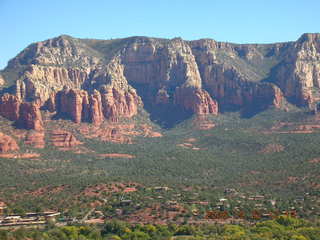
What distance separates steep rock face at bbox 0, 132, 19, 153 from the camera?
16925 centimetres

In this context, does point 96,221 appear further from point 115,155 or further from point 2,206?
point 115,155

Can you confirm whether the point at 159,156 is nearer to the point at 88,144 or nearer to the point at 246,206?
the point at 88,144

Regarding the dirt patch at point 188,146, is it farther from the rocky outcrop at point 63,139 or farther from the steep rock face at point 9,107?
the steep rock face at point 9,107

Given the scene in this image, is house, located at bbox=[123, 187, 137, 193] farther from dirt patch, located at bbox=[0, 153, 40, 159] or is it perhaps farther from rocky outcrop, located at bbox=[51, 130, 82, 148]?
rocky outcrop, located at bbox=[51, 130, 82, 148]

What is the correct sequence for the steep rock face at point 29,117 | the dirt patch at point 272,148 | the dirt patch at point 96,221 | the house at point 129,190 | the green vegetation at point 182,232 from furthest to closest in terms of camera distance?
the steep rock face at point 29,117 → the dirt patch at point 272,148 → the house at point 129,190 → the dirt patch at point 96,221 → the green vegetation at point 182,232

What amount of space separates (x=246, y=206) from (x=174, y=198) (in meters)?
14.0

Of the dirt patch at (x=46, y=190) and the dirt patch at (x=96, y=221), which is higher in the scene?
the dirt patch at (x=46, y=190)

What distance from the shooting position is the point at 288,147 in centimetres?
18200

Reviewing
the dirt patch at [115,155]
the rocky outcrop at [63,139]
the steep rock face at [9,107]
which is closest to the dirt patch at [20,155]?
the rocky outcrop at [63,139]

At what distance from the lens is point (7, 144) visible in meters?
171

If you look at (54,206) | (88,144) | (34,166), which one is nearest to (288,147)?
(88,144)

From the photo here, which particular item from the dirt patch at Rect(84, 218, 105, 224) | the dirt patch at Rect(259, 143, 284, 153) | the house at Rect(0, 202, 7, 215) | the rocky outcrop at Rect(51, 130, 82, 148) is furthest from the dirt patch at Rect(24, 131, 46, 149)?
the dirt patch at Rect(84, 218, 105, 224)

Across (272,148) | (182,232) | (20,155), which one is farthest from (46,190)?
(272,148)

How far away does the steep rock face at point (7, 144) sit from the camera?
16925cm
